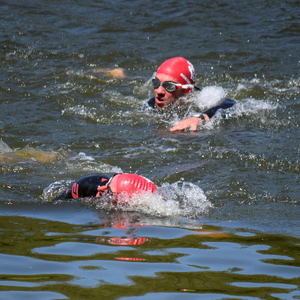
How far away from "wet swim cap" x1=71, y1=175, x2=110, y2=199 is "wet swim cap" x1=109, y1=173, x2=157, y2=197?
0.14 metres

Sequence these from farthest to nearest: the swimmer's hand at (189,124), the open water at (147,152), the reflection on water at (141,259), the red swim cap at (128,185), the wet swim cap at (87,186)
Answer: the swimmer's hand at (189,124) < the wet swim cap at (87,186) < the red swim cap at (128,185) < the open water at (147,152) < the reflection on water at (141,259)

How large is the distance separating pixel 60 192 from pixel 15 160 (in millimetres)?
1642

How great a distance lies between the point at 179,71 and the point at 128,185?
5.21m

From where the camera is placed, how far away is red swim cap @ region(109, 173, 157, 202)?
16.2 ft

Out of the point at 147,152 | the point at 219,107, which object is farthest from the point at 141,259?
the point at 219,107

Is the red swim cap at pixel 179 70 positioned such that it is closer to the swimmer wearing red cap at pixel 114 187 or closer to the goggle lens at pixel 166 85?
the goggle lens at pixel 166 85

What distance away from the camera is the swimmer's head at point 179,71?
32.2 ft

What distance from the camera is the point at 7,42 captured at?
44.5 feet

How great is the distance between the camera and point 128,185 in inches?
195

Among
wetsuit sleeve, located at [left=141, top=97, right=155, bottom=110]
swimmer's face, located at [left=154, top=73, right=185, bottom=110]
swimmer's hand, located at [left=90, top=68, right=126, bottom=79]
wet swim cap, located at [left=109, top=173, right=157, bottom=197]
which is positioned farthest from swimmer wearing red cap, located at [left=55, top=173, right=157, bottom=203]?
swimmer's hand, located at [left=90, top=68, right=126, bottom=79]

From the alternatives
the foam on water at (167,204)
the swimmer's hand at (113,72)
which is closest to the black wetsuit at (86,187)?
the foam on water at (167,204)

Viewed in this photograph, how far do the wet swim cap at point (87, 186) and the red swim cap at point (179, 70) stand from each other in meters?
4.91

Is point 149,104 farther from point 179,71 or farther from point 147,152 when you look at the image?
point 147,152

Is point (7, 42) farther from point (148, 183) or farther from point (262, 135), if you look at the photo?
point (148, 183)
